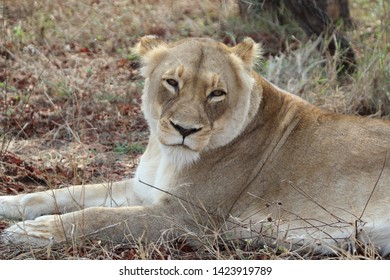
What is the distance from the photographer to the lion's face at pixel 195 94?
15.7 feet

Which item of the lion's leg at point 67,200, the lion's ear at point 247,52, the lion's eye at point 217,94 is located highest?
the lion's ear at point 247,52

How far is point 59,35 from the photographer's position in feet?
30.4

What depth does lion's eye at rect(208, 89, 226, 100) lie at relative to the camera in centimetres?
493

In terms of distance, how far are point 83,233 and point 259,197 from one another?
1.06 metres

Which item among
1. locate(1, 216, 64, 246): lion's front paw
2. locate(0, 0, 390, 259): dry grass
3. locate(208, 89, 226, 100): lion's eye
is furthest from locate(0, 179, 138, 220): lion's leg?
locate(208, 89, 226, 100): lion's eye

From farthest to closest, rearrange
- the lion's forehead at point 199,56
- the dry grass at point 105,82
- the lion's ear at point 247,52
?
the dry grass at point 105,82
the lion's ear at point 247,52
the lion's forehead at point 199,56

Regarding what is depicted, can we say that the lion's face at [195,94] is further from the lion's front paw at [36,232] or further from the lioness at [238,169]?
the lion's front paw at [36,232]

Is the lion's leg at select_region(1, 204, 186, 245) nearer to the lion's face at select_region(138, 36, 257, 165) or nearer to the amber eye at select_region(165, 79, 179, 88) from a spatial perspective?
the lion's face at select_region(138, 36, 257, 165)

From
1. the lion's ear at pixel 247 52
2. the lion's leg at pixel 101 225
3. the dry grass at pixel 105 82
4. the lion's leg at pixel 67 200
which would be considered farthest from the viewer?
the dry grass at pixel 105 82

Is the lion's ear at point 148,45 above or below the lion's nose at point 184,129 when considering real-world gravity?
above

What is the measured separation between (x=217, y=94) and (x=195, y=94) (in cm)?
16

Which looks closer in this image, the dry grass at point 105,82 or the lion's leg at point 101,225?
the lion's leg at point 101,225

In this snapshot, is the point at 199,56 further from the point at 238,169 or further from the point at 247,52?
the point at 238,169

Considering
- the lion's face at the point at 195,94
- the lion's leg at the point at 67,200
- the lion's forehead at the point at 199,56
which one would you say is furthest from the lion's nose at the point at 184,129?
the lion's leg at the point at 67,200
